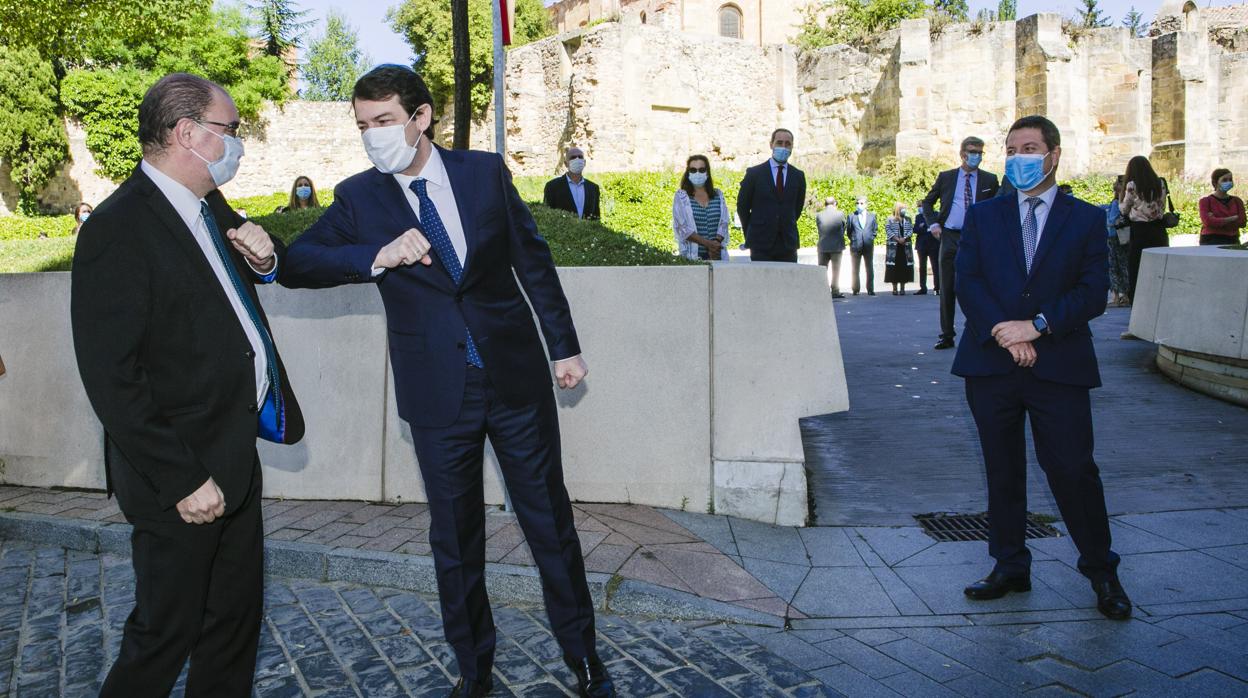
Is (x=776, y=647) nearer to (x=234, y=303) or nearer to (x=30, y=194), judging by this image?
(x=234, y=303)

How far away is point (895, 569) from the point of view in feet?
15.3

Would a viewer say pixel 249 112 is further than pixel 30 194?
Yes

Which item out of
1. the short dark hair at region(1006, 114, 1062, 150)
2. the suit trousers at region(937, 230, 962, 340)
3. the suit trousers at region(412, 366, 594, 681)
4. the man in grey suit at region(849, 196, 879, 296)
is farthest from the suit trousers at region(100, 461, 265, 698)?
the man in grey suit at region(849, 196, 879, 296)

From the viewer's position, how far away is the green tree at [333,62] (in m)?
76.0

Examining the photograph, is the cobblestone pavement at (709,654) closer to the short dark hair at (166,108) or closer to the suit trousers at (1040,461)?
the suit trousers at (1040,461)

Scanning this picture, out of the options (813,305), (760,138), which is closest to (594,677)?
(813,305)

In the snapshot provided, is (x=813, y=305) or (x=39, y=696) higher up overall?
(x=813, y=305)

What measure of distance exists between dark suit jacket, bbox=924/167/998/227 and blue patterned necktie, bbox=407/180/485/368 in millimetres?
6875

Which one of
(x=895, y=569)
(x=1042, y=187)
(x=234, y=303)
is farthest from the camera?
(x=895, y=569)

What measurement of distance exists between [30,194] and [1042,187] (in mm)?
40483

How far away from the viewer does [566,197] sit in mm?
11148

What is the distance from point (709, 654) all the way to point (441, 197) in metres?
1.96

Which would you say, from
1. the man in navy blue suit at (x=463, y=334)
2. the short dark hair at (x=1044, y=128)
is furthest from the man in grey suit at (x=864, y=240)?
the man in navy blue suit at (x=463, y=334)

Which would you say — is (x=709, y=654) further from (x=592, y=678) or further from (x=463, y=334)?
(x=463, y=334)
